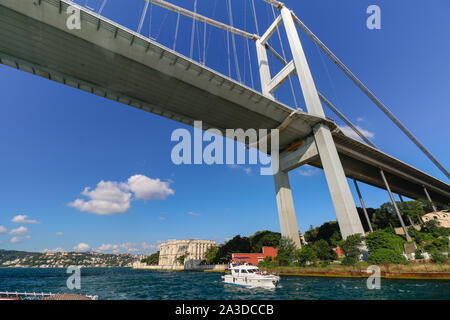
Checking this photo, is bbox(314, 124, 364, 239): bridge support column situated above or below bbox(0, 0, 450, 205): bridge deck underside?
below

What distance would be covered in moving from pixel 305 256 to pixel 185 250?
8731 cm

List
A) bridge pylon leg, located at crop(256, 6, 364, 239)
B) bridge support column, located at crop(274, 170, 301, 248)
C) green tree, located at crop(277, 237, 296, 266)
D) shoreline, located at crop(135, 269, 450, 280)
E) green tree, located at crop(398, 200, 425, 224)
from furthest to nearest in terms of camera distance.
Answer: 1. green tree, located at crop(398, 200, 425, 224)
2. bridge support column, located at crop(274, 170, 301, 248)
3. green tree, located at crop(277, 237, 296, 266)
4. bridge pylon leg, located at crop(256, 6, 364, 239)
5. shoreline, located at crop(135, 269, 450, 280)

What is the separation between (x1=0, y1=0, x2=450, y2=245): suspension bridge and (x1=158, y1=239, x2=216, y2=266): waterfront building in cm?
7695

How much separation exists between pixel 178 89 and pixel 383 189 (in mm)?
67281

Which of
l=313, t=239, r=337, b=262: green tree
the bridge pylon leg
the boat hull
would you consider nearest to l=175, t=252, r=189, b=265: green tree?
the bridge pylon leg

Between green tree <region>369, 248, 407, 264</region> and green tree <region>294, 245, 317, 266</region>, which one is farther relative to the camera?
green tree <region>294, 245, 317, 266</region>

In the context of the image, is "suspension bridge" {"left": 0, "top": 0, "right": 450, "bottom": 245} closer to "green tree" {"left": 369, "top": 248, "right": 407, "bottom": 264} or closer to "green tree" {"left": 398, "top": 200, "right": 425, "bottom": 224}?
"green tree" {"left": 369, "top": 248, "right": 407, "bottom": 264}


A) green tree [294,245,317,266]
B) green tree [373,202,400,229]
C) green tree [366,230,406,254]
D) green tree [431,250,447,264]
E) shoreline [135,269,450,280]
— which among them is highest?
green tree [373,202,400,229]

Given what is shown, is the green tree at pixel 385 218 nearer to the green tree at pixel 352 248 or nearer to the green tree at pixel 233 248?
the green tree at pixel 233 248

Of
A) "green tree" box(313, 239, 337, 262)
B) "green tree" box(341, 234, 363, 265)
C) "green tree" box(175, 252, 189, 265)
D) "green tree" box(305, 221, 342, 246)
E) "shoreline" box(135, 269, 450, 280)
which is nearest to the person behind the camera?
"shoreline" box(135, 269, 450, 280)

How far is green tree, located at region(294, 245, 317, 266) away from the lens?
2772 centimetres
